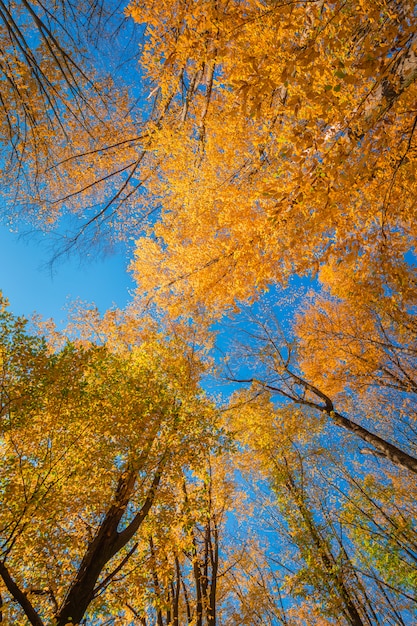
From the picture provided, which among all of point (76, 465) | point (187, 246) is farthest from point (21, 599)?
point (187, 246)

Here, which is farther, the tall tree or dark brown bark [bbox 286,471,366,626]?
dark brown bark [bbox 286,471,366,626]

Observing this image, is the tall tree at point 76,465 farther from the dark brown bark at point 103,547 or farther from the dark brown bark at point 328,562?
the dark brown bark at point 328,562

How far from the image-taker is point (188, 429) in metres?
5.61

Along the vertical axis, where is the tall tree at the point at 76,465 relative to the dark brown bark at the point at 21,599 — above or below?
above

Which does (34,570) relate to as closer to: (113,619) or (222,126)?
(113,619)

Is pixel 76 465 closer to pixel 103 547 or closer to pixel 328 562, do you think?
pixel 103 547

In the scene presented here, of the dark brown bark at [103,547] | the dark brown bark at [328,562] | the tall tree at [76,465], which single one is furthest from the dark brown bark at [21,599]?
the dark brown bark at [328,562]

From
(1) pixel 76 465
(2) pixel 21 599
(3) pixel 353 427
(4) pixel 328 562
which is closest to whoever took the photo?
(2) pixel 21 599

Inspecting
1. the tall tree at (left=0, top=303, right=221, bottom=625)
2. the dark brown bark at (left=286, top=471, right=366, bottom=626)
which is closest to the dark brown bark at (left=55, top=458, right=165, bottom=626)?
the tall tree at (left=0, top=303, right=221, bottom=625)

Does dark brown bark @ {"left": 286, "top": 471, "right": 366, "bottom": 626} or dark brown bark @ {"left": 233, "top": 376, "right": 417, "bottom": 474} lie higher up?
dark brown bark @ {"left": 233, "top": 376, "right": 417, "bottom": 474}

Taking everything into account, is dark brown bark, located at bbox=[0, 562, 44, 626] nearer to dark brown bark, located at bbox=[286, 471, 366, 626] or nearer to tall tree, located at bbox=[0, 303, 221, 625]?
tall tree, located at bbox=[0, 303, 221, 625]

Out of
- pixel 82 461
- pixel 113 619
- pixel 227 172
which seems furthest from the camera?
pixel 227 172

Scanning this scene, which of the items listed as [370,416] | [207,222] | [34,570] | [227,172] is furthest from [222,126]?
[370,416]

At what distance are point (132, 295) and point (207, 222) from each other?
3.81m
